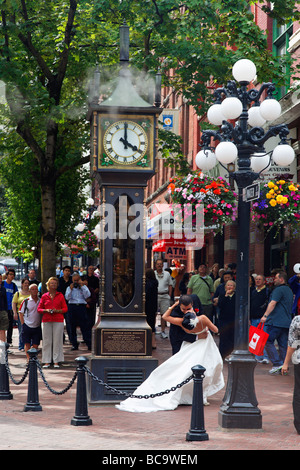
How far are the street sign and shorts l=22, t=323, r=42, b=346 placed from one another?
7364 millimetres

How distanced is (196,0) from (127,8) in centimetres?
159

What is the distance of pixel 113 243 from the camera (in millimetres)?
11344

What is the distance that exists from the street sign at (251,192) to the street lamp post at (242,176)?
140 millimetres

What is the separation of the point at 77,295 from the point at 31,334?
9.34 ft

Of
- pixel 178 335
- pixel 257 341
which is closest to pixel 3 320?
pixel 178 335

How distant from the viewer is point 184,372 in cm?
1056

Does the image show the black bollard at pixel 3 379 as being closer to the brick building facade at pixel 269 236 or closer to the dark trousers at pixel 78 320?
the brick building facade at pixel 269 236

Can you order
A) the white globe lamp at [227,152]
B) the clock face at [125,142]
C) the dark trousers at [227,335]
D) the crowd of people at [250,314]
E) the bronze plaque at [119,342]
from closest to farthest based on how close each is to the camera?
the white globe lamp at [227,152] < the crowd of people at [250,314] < the bronze plaque at [119,342] < the clock face at [125,142] < the dark trousers at [227,335]

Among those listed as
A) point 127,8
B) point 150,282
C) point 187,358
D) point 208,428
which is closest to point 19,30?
point 127,8

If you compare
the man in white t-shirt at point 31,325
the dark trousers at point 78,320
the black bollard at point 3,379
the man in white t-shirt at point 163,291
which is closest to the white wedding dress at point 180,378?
the black bollard at point 3,379

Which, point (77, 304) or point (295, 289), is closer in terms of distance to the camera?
point (295, 289)

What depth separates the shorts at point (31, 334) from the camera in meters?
15.1

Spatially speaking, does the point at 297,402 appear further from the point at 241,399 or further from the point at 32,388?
the point at 32,388

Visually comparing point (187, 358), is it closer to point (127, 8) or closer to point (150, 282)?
point (150, 282)
